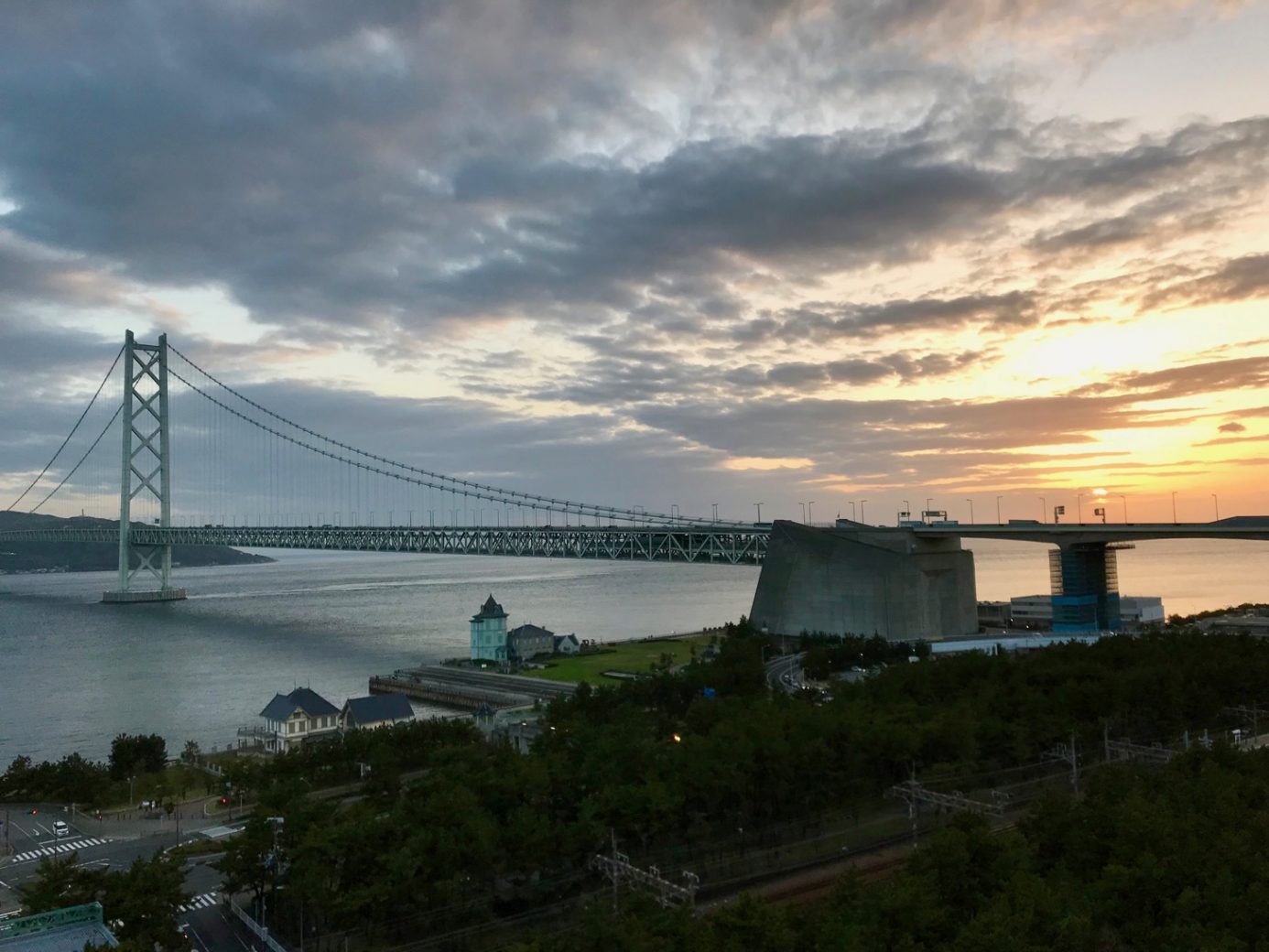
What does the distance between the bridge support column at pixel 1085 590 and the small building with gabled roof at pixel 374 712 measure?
2083 centimetres

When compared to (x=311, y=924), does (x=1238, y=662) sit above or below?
above

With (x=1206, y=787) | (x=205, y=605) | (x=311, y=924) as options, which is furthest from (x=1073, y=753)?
(x=205, y=605)

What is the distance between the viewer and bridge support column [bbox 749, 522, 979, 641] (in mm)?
27969

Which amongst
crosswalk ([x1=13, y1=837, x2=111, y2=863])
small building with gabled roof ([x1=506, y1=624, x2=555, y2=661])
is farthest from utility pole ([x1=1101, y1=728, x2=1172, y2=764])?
small building with gabled roof ([x1=506, y1=624, x2=555, y2=661])

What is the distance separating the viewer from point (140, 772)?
16.8m

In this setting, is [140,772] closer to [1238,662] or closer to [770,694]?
[770,694]

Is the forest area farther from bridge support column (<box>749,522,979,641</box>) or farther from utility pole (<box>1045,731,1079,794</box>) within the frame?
bridge support column (<box>749,522,979,641</box>)

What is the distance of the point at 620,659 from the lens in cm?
2922

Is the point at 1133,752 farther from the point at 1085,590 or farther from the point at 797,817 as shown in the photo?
the point at 1085,590

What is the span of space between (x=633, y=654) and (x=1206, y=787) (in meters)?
21.2

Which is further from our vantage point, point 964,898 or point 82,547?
point 82,547

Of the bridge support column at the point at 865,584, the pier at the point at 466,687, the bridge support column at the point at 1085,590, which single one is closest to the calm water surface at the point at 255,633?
the pier at the point at 466,687

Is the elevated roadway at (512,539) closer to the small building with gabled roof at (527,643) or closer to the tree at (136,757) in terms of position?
the small building with gabled roof at (527,643)

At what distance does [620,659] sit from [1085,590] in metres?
15.2
